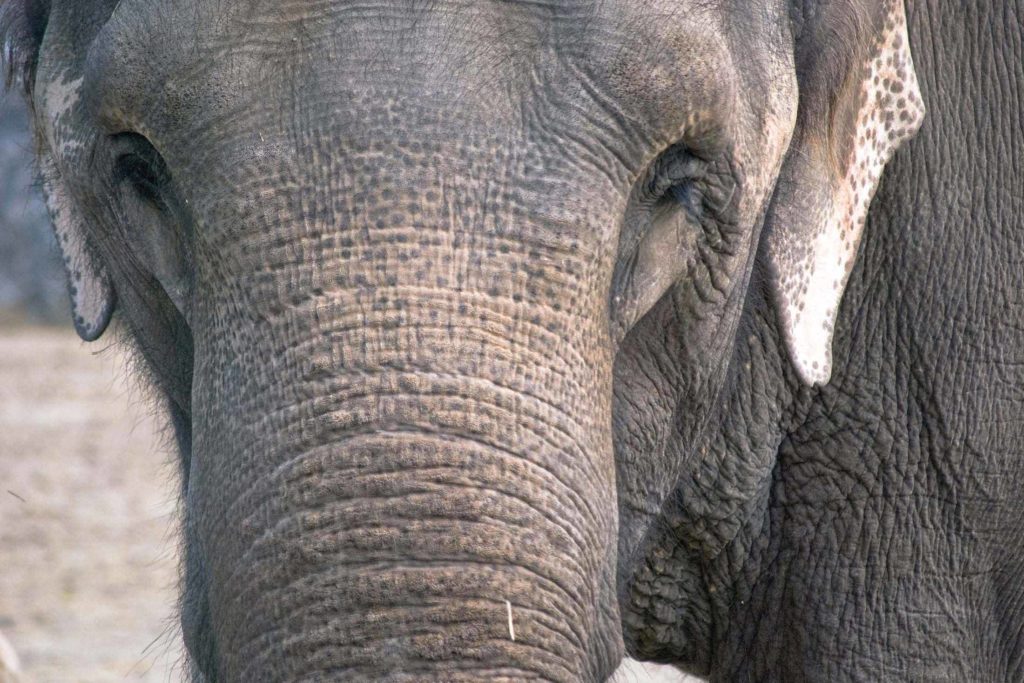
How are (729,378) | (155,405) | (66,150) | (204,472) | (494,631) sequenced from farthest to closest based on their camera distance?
(155,405)
(729,378)
(66,150)
(204,472)
(494,631)

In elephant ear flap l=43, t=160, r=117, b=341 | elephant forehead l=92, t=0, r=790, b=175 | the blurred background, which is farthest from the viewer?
the blurred background

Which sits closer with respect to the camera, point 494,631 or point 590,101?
point 494,631

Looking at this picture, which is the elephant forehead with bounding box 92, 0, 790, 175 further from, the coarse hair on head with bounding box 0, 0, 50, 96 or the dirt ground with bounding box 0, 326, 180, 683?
the dirt ground with bounding box 0, 326, 180, 683

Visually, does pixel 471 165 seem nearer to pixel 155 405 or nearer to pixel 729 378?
pixel 729 378

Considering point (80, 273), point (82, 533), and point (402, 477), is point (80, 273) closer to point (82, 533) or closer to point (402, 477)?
point (402, 477)

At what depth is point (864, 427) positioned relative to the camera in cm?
299

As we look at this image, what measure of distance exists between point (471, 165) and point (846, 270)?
839 mm

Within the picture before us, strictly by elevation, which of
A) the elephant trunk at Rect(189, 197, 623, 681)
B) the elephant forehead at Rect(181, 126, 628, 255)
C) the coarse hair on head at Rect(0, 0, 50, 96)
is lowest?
the elephant trunk at Rect(189, 197, 623, 681)

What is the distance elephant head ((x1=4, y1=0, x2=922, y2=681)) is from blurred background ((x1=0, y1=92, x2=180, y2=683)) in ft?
3.53

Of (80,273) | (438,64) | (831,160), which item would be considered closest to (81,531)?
(80,273)

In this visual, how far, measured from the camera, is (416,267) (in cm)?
204

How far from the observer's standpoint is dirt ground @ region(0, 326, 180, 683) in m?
6.46

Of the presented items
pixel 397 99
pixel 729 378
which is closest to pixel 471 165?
pixel 397 99

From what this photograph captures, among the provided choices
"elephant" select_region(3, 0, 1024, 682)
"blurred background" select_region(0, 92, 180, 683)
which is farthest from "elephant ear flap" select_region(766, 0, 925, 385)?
"blurred background" select_region(0, 92, 180, 683)
